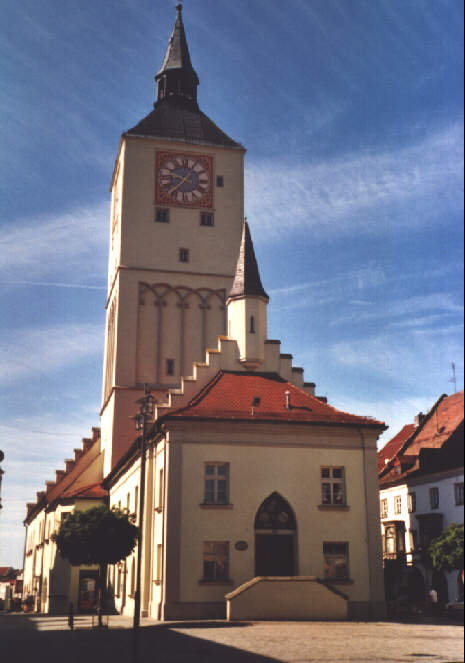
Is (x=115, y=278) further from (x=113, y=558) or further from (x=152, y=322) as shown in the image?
(x=113, y=558)

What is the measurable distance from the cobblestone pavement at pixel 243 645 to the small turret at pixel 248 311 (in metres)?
14.5

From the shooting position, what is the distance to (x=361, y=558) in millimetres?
30984

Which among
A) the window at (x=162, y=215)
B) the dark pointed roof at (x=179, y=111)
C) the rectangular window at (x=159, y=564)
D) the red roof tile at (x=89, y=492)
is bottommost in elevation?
the rectangular window at (x=159, y=564)

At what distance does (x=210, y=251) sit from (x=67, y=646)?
36.8 metres

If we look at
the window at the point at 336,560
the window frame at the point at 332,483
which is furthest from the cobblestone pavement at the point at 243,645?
the window frame at the point at 332,483

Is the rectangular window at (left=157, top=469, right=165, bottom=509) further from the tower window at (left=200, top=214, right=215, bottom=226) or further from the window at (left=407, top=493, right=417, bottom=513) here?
the tower window at (left=200, top=214, right=215, bottom=226)

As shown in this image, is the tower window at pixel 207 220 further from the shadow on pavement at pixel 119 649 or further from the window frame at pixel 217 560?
the shadow on pavement at pixel 119 649

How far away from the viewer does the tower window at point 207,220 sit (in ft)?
177

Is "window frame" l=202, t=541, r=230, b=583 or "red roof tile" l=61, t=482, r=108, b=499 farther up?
"red roof tile" l=61, t=482, r=108, b=499

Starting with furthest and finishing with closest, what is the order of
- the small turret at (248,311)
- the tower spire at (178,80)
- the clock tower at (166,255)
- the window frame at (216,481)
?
the tower spire at (178,80) → the clock tower at (166,255) → the small turret at (248,311) → the window frame at (216,481)

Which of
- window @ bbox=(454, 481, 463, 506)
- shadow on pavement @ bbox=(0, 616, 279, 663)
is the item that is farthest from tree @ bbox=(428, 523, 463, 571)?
shadow on pavement @ bbox=(0, 616, 279, 663)

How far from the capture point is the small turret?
A: 37.6 meters

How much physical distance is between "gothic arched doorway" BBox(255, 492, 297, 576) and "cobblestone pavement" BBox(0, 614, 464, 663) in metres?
4.85

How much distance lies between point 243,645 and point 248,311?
2293 cm
